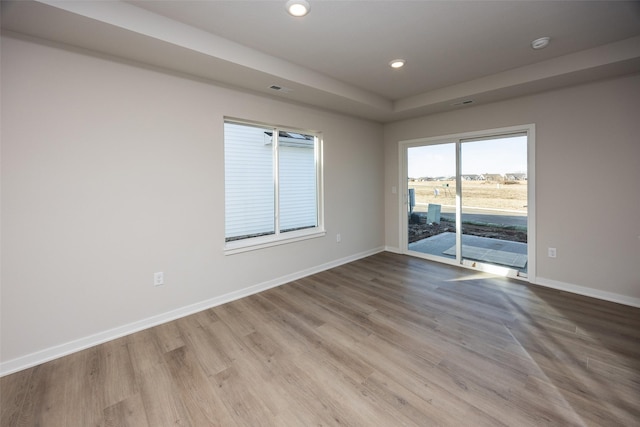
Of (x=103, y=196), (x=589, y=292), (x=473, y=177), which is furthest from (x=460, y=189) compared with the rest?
(x=103, y=196)

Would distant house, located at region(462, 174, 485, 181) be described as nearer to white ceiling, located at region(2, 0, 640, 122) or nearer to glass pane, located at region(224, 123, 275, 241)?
white ceiling, located at region(2, 0, 640, 122)

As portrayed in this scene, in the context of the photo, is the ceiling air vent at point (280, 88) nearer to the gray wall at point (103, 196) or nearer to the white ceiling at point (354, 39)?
the white ceiling at point (354, 39)

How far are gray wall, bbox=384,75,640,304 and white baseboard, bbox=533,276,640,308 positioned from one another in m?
0.01

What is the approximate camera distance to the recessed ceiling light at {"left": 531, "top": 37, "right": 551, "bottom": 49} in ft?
8.14

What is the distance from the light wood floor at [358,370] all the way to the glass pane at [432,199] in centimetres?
167

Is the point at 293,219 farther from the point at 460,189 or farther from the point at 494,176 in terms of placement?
the point at 494,176

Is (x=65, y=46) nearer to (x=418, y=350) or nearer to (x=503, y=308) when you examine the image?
(x=418, y=350)

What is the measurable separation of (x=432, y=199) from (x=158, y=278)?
13.8ft

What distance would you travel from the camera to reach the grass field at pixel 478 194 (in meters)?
3.75

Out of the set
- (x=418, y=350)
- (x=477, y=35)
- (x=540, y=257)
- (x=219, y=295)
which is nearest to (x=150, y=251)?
(x=219, y=295)

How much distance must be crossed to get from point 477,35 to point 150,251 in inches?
144

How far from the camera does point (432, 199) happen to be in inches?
185

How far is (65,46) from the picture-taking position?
2.15 metres

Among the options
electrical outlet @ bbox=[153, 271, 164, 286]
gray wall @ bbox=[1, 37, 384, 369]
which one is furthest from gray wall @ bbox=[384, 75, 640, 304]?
electrical outlet @ bbox=[153, 271, 164, 286]
